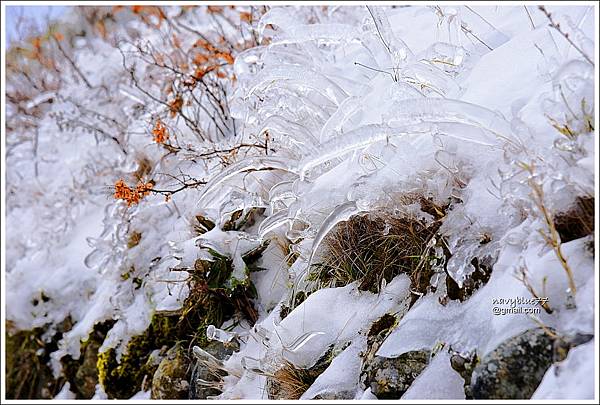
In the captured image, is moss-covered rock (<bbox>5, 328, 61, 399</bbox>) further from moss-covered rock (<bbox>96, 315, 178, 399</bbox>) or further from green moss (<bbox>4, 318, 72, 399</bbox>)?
moss-covered rock (<bbox>96, 315, 178, 399</bbox>)

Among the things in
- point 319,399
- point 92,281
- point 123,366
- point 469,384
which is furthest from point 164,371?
point 469,384

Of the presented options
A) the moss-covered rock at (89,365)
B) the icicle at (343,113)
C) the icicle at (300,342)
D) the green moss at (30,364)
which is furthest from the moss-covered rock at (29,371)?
the icicle at (343,113)

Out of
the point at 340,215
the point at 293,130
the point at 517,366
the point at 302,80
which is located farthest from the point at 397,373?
the point at 302,80

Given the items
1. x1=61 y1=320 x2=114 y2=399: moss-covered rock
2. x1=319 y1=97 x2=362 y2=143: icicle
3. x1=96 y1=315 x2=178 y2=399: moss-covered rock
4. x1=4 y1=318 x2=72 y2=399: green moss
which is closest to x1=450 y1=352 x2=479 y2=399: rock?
x1=319 y1=97 x2=362 y2=143: icicle

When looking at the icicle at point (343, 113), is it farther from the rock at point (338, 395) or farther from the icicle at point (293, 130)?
the rock at point (338, 395)

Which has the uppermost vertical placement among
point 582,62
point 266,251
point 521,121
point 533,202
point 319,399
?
point 582,62

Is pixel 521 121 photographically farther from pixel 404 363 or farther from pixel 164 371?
pixel 164 371
